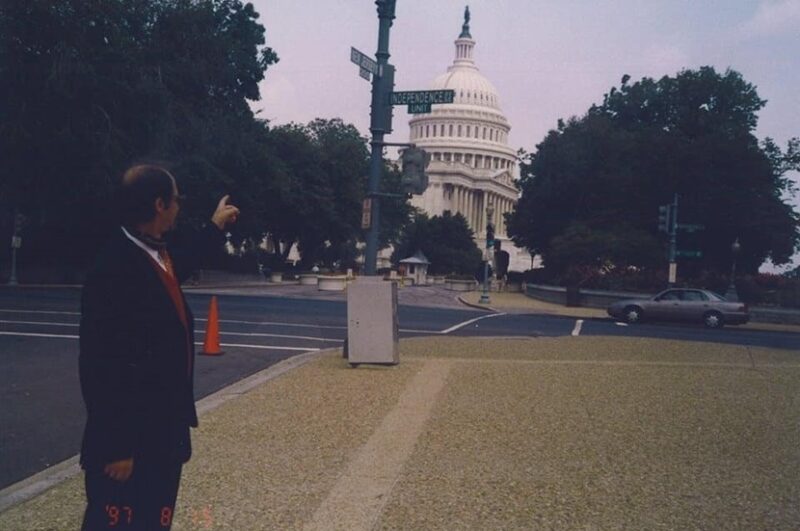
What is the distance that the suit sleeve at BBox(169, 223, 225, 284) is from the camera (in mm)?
3924

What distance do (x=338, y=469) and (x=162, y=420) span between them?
3.33 metres

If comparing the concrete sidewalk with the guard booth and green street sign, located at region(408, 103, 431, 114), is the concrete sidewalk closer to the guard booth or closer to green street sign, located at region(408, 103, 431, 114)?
green street sign, located at region(408, 103, 431, 114)

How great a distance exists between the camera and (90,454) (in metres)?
3.36

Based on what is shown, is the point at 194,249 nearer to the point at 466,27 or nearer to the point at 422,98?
the point at 422,98

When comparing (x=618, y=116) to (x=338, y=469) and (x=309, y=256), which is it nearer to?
(x=309, y=256)

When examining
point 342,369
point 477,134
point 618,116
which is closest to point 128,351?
point 342,369

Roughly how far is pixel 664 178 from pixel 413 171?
37.7m

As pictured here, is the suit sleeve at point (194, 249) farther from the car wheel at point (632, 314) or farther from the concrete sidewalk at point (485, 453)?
the car wheel at point (632, 314)

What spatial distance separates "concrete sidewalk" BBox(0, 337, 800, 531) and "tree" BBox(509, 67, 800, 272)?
36.4 m

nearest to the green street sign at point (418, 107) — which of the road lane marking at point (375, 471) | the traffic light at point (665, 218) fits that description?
the road lane marking at point (375, 471)

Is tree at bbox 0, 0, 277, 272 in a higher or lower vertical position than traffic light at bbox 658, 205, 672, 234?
higher

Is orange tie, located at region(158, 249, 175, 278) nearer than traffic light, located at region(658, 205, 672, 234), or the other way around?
orange tie, located at region(158, 249, 175, 278)

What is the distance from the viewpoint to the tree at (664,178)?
47.2m
